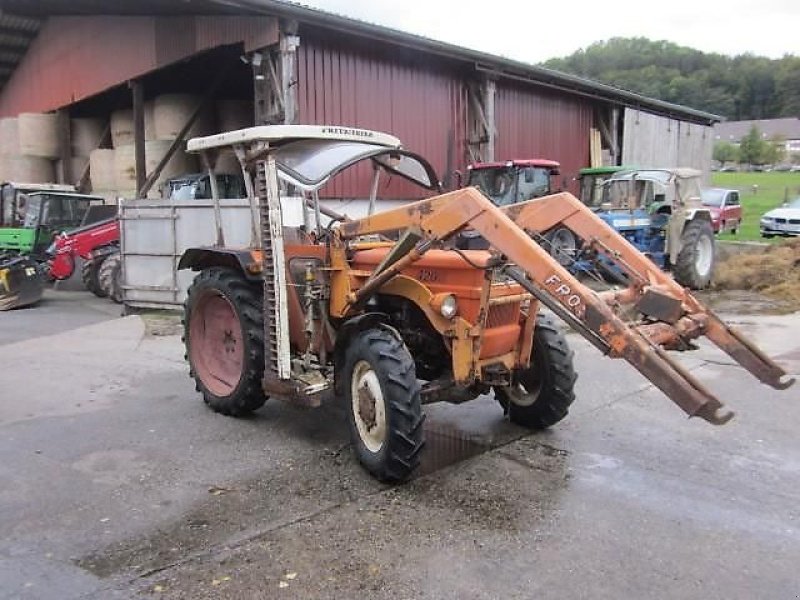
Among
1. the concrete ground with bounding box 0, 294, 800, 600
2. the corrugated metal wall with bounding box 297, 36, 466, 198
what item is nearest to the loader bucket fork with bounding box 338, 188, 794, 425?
the concrete ground with bounding box 0, 294, 800, 600

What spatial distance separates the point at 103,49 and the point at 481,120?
792 cm

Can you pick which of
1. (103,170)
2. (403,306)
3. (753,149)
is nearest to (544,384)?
(403,306)

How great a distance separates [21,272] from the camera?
12656 millimetres

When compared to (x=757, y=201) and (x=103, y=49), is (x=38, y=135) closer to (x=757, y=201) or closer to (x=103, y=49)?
(x=103, y=49)

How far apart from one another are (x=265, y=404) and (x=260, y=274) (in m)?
1.24

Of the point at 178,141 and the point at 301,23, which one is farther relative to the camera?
the point at 178,141

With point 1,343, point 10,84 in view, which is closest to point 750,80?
point 10,84

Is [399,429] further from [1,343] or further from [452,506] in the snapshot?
[1,343]

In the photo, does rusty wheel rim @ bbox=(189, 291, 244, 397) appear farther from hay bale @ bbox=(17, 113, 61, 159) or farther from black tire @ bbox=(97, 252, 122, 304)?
hay bale @ bbox=(17, 113, 61, 159)

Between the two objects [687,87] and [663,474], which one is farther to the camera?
[687,87]

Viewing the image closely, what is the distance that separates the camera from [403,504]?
4.13m

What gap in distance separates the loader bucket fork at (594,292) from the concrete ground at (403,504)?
77 cm

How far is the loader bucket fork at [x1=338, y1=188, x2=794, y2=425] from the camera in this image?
3.48 meters

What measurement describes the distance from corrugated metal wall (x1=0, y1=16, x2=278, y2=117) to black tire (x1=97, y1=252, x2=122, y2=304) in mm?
3631
